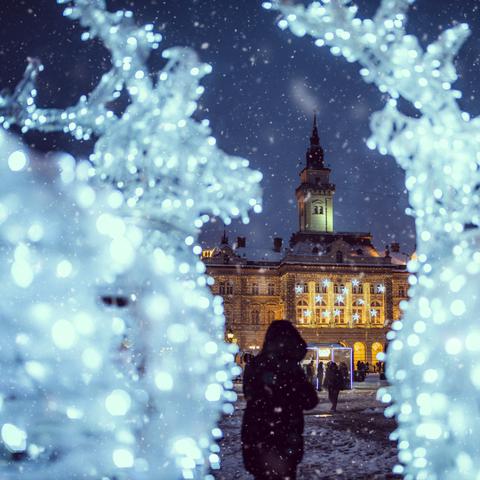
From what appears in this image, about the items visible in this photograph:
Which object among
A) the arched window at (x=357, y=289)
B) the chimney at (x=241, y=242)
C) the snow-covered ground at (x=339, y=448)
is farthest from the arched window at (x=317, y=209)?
the snow-covered ground at (x=339, y=448)

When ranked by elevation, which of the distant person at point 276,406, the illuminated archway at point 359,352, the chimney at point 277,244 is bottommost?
the illuminated archway at point 359,352

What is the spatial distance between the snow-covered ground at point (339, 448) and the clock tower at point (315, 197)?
55632 mm

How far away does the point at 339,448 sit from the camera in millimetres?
9938

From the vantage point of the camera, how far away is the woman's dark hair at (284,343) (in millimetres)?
4562

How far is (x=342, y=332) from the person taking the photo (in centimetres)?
6153

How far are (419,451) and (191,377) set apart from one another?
220cm

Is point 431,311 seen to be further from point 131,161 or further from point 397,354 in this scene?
point 131,161

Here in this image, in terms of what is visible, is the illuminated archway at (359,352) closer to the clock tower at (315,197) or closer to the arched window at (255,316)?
the arched window at (255,316)

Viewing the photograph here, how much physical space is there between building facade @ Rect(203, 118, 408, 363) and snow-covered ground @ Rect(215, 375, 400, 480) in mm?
45102

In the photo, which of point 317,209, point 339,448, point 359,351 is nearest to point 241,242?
point 317,209

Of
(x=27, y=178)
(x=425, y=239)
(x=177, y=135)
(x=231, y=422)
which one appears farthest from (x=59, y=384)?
(x=231, y=422)

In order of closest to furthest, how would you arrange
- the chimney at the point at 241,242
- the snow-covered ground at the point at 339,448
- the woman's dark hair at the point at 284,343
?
1. the woman's dark hair at the point at 284,343
2. the snow-covered ground at the point at 339,448
3. the chimney at the point at 241,242

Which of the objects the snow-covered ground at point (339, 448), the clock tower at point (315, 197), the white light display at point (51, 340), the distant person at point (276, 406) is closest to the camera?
the distant person at point (276, 406)

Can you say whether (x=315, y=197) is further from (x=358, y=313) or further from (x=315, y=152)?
(x=358, y=313)
